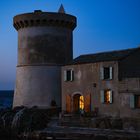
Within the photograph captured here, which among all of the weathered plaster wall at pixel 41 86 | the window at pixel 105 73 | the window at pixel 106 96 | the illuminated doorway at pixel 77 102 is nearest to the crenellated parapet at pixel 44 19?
the weathered plaster wall at pixel 41 86

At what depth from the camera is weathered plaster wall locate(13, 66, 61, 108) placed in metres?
39.2

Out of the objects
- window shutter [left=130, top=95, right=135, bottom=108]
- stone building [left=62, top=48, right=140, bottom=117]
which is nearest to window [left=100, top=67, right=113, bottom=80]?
stone building [left=62, top=48, right=140, bottom=117]

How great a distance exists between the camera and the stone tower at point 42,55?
39.3 metres

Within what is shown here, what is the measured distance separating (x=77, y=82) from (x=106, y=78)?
11.2 feet

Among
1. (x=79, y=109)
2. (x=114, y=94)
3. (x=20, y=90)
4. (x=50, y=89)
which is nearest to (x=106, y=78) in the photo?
(x=114, y=94)

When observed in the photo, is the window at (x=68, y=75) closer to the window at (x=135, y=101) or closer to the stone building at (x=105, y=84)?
the stone building at (x=105, y=84)

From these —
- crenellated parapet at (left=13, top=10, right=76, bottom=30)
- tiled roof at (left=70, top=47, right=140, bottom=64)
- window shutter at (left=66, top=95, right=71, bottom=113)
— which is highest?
crenellated parapet at (left=13, top=10, right=76, bottom=30)

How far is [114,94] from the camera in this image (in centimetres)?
3133

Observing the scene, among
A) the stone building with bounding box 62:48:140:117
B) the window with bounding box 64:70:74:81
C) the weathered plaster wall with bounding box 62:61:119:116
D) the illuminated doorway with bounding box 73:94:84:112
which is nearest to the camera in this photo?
the stone building with bounding box 62:48:140:117

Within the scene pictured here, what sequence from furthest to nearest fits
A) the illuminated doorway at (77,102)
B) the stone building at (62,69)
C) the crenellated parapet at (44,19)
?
the crenellated parapet at (44,19), the illuminated doorway at (77,102), the stone building at (62,69)

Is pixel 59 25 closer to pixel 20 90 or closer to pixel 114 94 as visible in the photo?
pixel 20 90

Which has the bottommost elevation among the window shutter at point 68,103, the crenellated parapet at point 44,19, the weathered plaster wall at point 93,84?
the window shutter at point 68,103

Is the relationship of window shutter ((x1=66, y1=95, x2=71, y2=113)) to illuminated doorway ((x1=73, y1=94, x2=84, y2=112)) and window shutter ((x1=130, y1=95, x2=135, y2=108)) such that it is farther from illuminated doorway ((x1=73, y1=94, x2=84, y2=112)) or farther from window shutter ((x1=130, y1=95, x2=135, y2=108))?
window shutter ((x1=130, y1=95, x2=135, y2=108))

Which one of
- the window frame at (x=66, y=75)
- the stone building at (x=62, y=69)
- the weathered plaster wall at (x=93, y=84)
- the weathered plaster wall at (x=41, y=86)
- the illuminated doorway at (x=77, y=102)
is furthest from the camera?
the weathered plaster wall at (x=41, y=86)
